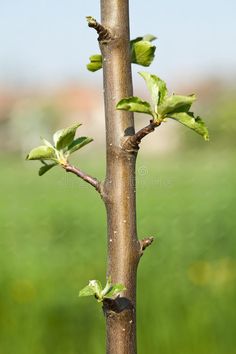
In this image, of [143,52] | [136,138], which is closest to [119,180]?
[136,138]

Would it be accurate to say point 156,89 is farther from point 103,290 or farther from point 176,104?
point 103,290

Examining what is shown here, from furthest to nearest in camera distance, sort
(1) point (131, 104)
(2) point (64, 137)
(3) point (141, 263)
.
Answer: (3) point (141, 263), (2) point (64, 137), (1) point (131, 104)

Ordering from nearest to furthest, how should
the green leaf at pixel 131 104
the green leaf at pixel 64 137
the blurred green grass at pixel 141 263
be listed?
the green leaf at pixel 131 104
the green leaf at pixel 64 137
the blurred green grass at pixel 141 263

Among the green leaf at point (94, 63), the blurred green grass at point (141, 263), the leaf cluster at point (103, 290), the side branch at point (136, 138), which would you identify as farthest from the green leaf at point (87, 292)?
the blurred green grass at point (141, 263)

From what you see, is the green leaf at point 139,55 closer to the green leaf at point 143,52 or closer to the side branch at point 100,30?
the green leaf at point 143,52

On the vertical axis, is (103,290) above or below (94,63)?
below

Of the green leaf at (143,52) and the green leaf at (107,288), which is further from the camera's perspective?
the green leaf at (143,52)
